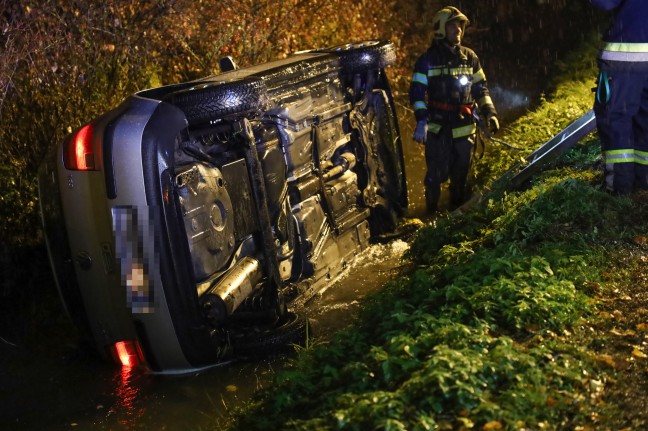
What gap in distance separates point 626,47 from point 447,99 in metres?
2.27

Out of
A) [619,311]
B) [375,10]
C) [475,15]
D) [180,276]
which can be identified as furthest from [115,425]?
[475,15]

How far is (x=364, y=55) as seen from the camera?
6746 mm

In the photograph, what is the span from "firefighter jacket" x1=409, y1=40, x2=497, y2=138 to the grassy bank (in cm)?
207

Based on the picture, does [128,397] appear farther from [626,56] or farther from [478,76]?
[478,76]

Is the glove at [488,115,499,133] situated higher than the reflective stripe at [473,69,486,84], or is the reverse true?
the reflective stripe at [473,69,486,84]

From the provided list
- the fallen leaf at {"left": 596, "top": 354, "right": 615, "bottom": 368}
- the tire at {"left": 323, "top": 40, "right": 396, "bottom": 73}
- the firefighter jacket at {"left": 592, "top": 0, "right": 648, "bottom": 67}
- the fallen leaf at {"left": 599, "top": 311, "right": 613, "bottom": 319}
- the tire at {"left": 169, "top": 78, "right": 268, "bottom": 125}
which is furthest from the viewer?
the tire at {"left": 323, "top": 40, "right": 396, "bottom": 73}

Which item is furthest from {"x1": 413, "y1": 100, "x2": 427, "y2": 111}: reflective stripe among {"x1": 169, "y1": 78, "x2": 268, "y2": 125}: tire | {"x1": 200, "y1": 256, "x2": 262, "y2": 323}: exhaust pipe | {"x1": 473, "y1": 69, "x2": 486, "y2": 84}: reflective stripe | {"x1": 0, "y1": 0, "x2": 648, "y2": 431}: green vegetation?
{"x1": 200, "y1": 256, "x2": 262, "y2": 323}: exhaust pipe

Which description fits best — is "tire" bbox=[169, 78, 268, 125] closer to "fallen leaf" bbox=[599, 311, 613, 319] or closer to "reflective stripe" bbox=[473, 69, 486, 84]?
"fallen leaf" bbox=[599, 311, 613, 319]

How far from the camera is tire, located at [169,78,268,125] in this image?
16.0 feet

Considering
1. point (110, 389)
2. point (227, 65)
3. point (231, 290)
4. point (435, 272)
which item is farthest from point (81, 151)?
point (435, 272)

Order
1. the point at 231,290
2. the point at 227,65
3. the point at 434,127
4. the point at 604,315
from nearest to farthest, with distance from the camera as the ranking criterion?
the point at 604,315
the point at 231,290
the point at 227,65
the point at 434,127

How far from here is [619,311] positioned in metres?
4.46

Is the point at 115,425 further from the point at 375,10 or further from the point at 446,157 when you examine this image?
the point at 375,10

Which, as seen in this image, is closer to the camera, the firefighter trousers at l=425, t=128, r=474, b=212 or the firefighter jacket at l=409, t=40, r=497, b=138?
the firefighter jacket at l=409, t=40, r=497, b=138
